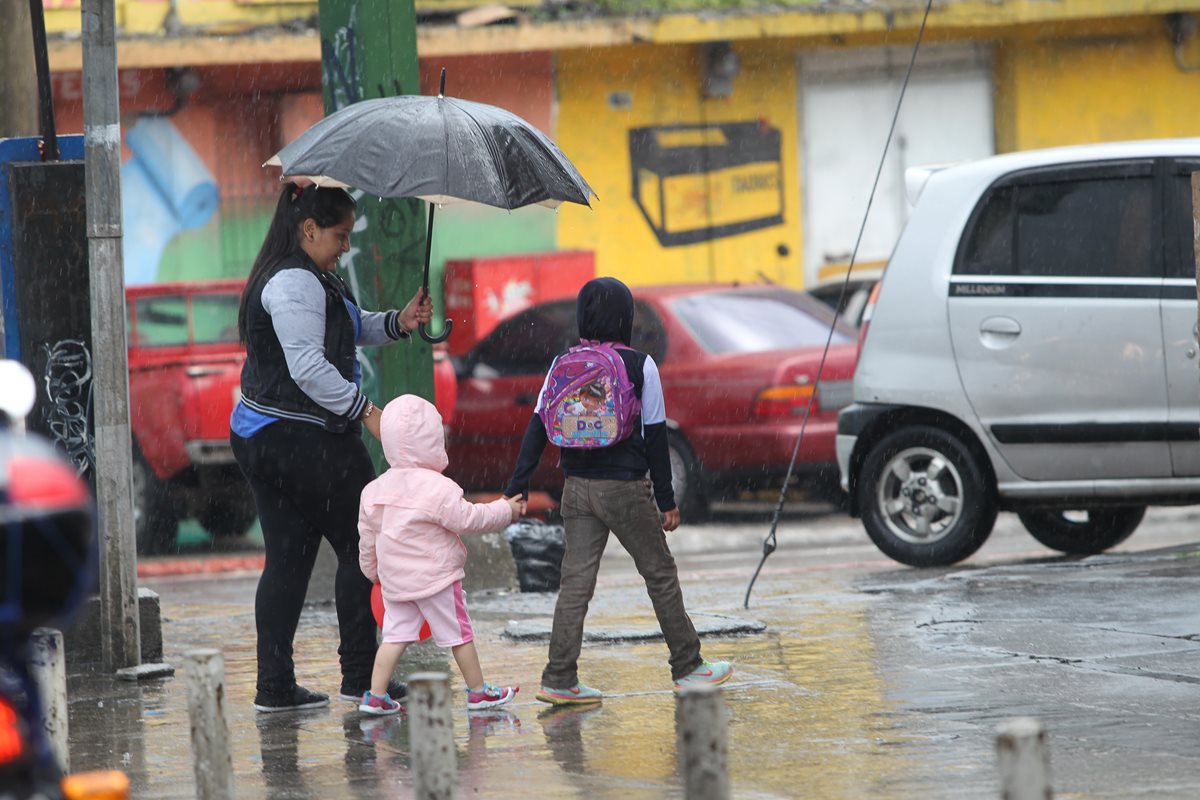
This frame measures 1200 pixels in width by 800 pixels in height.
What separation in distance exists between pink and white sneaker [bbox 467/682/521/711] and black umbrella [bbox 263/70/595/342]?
5.13 ft

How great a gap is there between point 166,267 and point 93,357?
11919 millimetres

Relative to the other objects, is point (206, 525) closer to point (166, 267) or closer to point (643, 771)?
point (166, 267)

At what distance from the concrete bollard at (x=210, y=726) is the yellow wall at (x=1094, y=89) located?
17.8 metres

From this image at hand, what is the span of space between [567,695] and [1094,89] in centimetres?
1656

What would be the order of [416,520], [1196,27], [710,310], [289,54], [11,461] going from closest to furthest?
1. [11,461]
2. [416,520]
3. [710,310]
4. [289,54]
5. [1196,27]

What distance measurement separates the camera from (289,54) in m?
18.5

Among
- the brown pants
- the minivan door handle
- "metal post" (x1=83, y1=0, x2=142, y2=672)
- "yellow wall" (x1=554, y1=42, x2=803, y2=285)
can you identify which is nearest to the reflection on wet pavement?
the brown pants

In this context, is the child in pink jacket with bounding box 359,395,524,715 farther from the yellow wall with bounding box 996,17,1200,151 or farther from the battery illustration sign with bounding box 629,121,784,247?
the yellow wall with bounding box 996,17,1200,151

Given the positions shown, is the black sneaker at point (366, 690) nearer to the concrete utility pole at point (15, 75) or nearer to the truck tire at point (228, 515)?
the concrete utility pole at point (15, 75)

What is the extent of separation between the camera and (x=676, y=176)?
20.5 metres

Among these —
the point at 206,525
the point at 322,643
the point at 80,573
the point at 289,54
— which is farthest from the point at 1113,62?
the point at 80,573

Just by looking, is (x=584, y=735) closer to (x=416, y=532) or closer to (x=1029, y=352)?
(x=416, y=532)

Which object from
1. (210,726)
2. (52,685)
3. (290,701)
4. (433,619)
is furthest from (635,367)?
(210,726)

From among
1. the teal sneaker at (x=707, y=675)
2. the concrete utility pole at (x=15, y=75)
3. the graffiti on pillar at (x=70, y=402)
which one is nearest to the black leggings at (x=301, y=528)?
the teal sneaker at (x=707, y=675)
